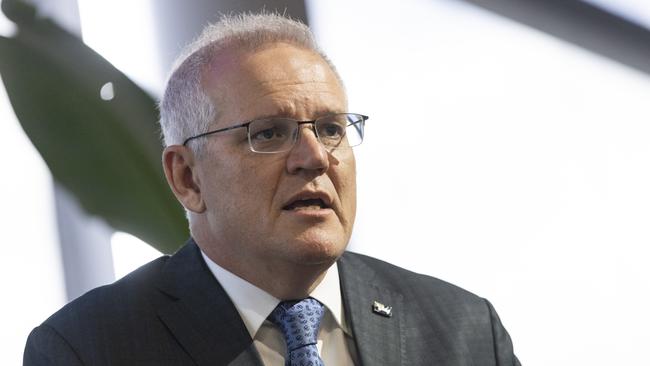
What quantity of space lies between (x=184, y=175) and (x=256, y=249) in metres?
0.25

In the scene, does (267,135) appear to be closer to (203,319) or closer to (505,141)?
(203,319)

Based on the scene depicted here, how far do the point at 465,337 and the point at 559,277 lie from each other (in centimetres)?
90

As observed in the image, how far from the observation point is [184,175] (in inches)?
75.0

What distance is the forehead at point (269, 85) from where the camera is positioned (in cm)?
178

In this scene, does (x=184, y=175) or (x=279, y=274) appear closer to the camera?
(x=279, y=274)

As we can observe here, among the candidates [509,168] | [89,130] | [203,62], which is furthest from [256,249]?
[509,168]

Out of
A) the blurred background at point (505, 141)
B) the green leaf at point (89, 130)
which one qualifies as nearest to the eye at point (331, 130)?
the green leaf at point (89, 130)

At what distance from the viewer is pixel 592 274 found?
9.05ft

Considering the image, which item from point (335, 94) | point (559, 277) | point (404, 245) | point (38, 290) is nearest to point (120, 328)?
point (335, 94)

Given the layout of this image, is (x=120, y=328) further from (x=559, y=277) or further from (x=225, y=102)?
(x=559, y=277)

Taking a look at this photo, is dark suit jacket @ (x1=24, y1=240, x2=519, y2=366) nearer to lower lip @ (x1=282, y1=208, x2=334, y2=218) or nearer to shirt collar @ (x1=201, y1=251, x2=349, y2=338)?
shirt collar @ (x1=201, y1=251, x2=349, y2=338)

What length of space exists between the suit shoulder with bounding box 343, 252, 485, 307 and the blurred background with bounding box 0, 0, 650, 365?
752 mm

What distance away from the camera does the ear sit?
6.17 ft

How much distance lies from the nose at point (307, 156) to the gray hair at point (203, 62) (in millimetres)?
179
